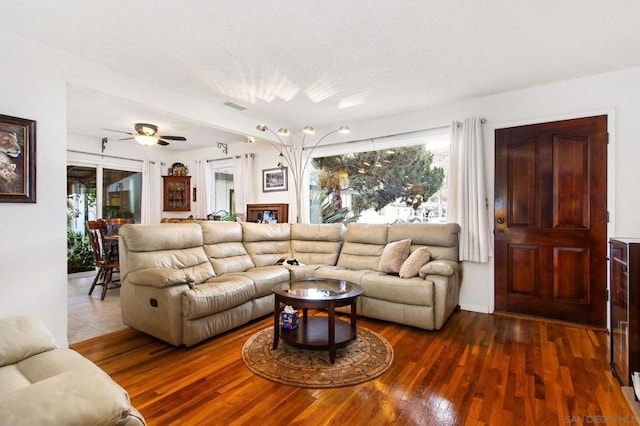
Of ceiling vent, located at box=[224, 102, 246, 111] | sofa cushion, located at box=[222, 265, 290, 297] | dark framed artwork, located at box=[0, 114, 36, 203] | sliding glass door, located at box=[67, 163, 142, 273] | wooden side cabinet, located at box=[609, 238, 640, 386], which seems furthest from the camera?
sliding glass door, located at box=[67, 163, 142, 273]

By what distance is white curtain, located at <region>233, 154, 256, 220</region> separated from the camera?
18.0ft

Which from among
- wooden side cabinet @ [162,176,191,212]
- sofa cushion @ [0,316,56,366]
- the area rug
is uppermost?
wooden side cabinet @ [162,176,191,212]

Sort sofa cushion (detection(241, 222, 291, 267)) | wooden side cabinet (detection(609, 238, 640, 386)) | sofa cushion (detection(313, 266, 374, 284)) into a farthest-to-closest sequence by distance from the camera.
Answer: sofa cushion (detection(241, 222, 291, 267)) < sofa cushion (detection(313, 266, 374, 284)) < wooden side cabinet (detection(609, 238, 640, 386))

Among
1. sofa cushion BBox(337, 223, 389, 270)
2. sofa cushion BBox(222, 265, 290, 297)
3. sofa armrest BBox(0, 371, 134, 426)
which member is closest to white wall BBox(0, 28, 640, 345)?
sofa cushion BBox(337, 223, 389, 270)

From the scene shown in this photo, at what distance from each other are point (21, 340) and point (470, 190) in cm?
385

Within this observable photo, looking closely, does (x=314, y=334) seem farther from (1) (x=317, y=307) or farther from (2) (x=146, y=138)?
(2) (x=146, y=138)

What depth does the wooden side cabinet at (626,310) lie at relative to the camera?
74.5 inches

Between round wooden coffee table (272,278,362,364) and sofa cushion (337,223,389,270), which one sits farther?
sofa cushion (337,223,389,270)

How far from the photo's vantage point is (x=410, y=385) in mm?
2020

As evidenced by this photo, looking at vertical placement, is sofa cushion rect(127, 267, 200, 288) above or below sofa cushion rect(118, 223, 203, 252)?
below

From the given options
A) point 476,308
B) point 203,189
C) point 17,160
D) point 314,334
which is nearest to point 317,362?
point 314,334

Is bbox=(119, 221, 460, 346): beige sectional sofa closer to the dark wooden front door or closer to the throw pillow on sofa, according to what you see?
the throw pillow on sofa

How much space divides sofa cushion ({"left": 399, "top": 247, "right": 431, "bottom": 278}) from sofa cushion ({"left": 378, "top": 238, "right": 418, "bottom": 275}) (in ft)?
0.31

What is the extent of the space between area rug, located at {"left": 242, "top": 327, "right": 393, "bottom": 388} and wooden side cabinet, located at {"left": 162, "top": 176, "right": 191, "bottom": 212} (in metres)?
4.38
